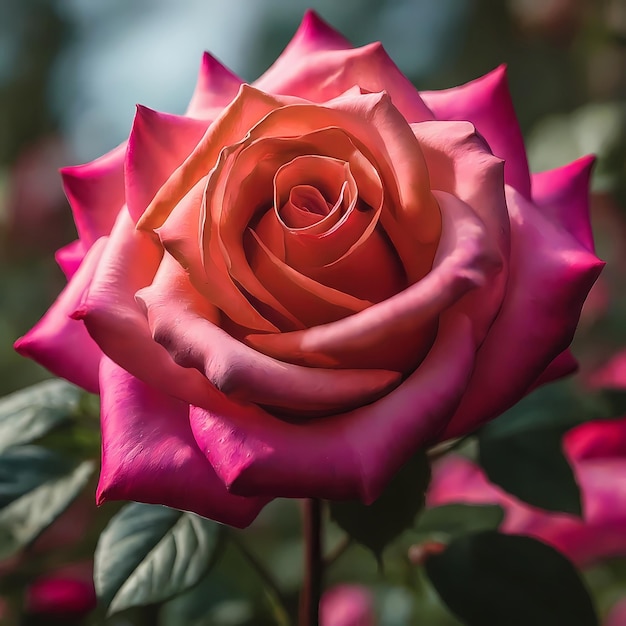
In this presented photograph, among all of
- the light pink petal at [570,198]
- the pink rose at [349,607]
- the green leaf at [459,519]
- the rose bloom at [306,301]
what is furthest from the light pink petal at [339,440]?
the pink rose at [349,607]

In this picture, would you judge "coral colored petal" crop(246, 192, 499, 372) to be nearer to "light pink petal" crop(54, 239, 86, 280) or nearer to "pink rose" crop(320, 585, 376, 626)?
"light pink petal" crop(54, 239, 86, 280)

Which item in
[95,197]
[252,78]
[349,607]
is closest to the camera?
[95,197]

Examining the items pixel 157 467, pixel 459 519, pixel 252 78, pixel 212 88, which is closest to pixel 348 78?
pixel 212 88

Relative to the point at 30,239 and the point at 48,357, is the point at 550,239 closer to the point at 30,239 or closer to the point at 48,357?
the point at 48,357

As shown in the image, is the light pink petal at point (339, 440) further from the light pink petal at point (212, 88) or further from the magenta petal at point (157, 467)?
the light pink petal at point (212, 88)

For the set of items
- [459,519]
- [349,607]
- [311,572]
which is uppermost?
[311,572]

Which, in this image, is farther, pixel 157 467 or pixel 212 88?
pixel 212 88

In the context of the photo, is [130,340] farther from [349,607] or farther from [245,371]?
[349,607]

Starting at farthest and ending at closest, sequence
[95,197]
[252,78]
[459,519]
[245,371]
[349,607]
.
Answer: [252,78] → [349,607] → [459,519] → [95,197] → [245,371]
